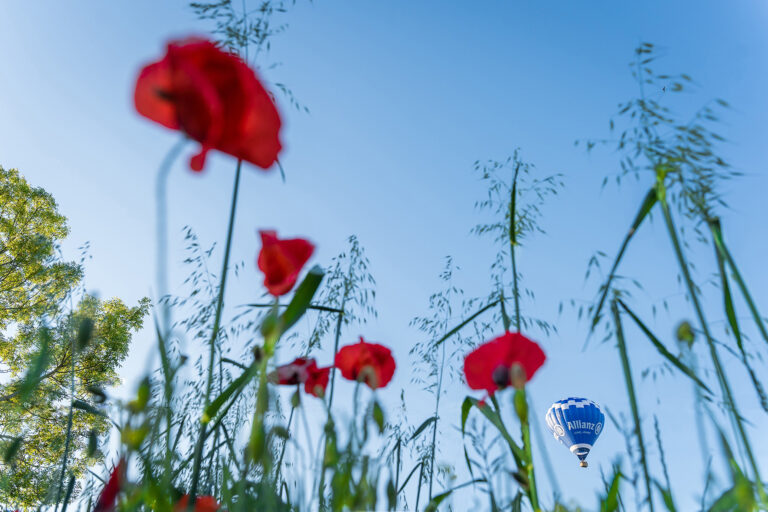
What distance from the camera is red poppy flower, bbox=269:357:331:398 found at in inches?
37.5

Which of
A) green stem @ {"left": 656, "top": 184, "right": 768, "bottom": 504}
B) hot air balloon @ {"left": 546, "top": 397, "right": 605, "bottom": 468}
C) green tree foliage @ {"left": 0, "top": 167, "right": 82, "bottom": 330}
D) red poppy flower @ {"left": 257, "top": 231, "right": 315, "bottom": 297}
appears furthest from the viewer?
hot air balloon @ {"left": 546, "top": 397, "right": 605, "bottom": 468}

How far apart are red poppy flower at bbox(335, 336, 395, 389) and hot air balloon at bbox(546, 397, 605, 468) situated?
1090 centimetres

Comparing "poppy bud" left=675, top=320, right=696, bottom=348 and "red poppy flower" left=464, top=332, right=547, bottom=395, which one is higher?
"red poppy flower" left=464, top=332, right=547, bottom=395

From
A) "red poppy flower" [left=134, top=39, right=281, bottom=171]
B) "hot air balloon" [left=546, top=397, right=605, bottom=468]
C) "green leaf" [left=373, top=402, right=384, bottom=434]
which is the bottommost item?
"green leaf" [left=373, top=402, right=384, bottom=434]

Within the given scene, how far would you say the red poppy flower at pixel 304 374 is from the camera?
0.95 meters

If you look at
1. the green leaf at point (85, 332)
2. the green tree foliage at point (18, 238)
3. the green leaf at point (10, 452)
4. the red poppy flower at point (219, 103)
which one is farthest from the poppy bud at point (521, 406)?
the green tree foliage at point (18, 238)

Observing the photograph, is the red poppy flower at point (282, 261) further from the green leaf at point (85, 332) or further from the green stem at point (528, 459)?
the green stem at point (528, 459)

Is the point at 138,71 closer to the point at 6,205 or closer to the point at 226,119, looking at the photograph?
the point at 226,119

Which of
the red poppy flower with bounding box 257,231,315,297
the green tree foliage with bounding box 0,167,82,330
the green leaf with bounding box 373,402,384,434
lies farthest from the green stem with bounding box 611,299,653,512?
the green tree foliage with bounding box 0,167,82,330

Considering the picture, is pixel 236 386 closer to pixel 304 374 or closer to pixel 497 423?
pixel 304 374

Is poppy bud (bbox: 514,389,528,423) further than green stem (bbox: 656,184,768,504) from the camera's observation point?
Yes

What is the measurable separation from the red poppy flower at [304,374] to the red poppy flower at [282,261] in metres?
0.20

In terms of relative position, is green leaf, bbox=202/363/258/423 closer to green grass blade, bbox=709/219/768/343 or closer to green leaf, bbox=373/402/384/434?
green leaf, bbox=373/402/384/434

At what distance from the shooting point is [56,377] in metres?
8.09
